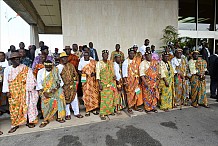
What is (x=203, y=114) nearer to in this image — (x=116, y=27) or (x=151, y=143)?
(x=151, y=143)

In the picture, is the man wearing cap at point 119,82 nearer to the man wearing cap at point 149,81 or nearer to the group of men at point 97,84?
the group of men at point 97,84

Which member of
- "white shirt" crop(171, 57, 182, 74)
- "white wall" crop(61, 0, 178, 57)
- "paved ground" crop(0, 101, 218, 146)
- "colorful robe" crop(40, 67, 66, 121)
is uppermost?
"white wall" crop(61, 0, 178, 57)

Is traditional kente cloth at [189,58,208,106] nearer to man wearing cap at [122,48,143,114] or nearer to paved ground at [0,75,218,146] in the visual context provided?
paved ground at [0,75,218,146]

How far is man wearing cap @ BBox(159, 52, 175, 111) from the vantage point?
4377mm

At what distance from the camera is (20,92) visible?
11.4ft


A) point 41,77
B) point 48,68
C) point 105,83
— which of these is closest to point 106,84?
point 105,83

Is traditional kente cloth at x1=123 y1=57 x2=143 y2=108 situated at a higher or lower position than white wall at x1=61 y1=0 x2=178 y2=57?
lower

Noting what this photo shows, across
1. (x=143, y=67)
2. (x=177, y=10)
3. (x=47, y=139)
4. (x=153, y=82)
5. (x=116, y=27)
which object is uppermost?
(x=177, y=10)

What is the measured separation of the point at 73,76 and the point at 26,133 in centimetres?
156

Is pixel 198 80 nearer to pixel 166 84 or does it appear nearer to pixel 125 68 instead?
pixel 166 84

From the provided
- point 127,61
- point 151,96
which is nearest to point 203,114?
point 151,96

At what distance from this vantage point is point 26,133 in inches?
132

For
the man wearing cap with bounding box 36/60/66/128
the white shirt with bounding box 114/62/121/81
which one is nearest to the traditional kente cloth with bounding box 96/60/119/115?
the white shirt with bounding box 114/62/121/81

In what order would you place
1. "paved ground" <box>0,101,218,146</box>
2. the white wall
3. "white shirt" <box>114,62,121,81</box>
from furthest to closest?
the white wall
"white shirt" <box>114,62,121,81</box>
"paved ground" <box>0,101,218,146</box>
